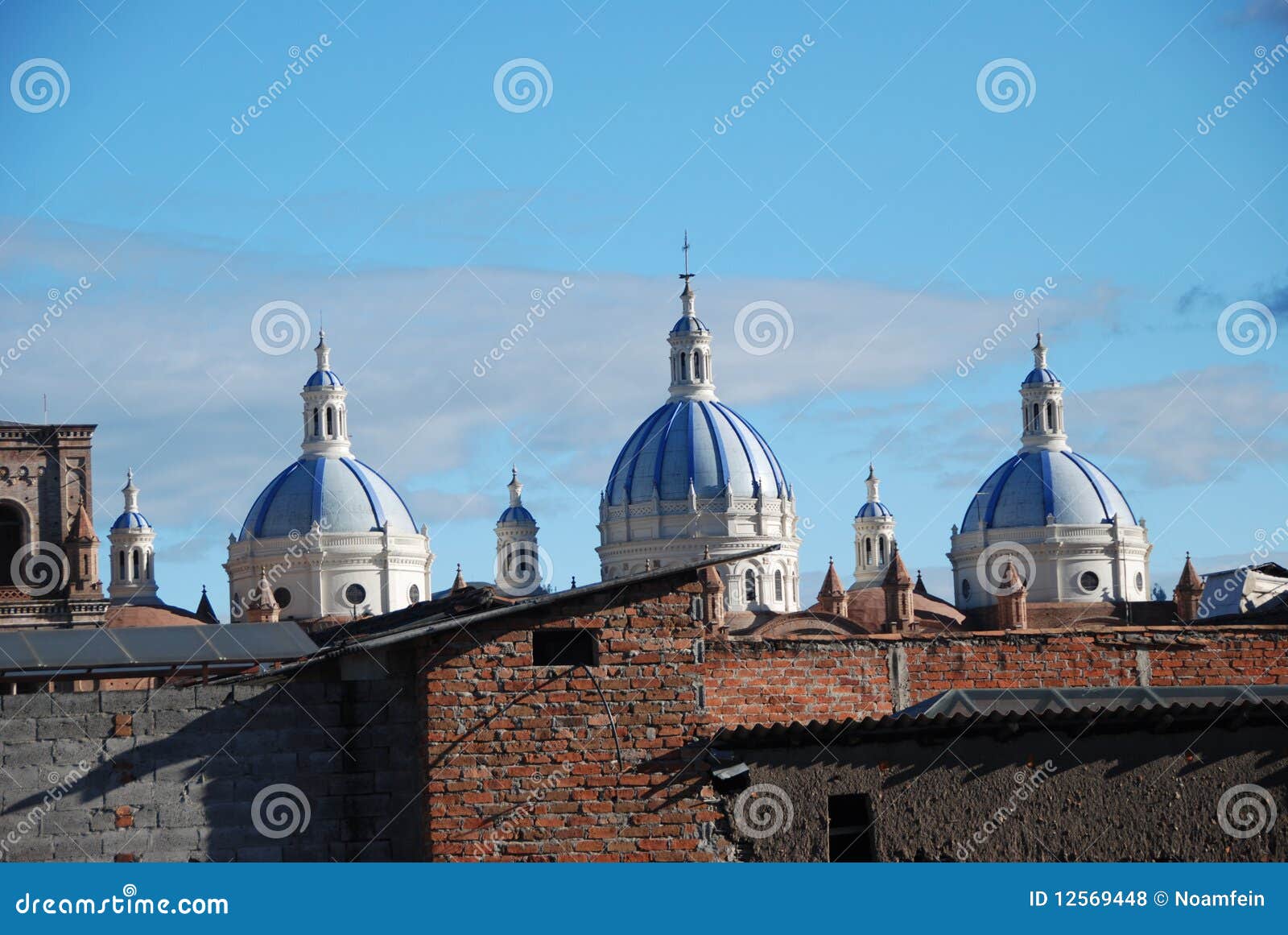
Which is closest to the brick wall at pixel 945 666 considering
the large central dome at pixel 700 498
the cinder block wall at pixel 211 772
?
the cinder block wall at pixel 211 772

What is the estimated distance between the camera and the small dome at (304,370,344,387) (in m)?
79.8

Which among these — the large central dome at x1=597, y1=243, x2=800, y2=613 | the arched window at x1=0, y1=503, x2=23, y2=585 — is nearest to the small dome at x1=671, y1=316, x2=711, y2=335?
the large central dome at x1=597, y1=243, x2=800, y2=613

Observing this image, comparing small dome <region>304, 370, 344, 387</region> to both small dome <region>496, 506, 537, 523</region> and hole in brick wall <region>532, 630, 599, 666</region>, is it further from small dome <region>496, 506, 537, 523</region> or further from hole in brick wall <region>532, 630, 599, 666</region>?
hole in brick wall <region>532, 630, 599, 666</region>

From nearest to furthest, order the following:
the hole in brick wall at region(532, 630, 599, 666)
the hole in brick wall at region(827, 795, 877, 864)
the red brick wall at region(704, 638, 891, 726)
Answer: the hole in brick wall at region(827, 795, 877, 864), the hole in brick wall at region(532, 630, 599, 666), the red brick wall at region(704, 638, 891, 726)

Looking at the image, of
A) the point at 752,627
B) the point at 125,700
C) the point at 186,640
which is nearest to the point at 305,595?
the point at 752,627

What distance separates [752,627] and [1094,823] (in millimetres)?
51794

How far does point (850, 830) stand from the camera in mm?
14766

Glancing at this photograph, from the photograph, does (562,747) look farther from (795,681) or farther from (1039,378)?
(1039,378)

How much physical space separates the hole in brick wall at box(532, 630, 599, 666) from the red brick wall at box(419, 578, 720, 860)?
0.14 meters

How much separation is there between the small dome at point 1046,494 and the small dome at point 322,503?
21901mm

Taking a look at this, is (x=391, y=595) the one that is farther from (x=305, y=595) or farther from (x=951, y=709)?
(x=951, y=709)

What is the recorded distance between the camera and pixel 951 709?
16.2 meters

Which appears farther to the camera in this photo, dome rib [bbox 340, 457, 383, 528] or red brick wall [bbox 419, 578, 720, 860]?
dome rib [bbox 340, 457, 383, 528]

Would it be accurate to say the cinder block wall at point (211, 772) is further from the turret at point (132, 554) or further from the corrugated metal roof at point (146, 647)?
the turret at point (132, 554)
